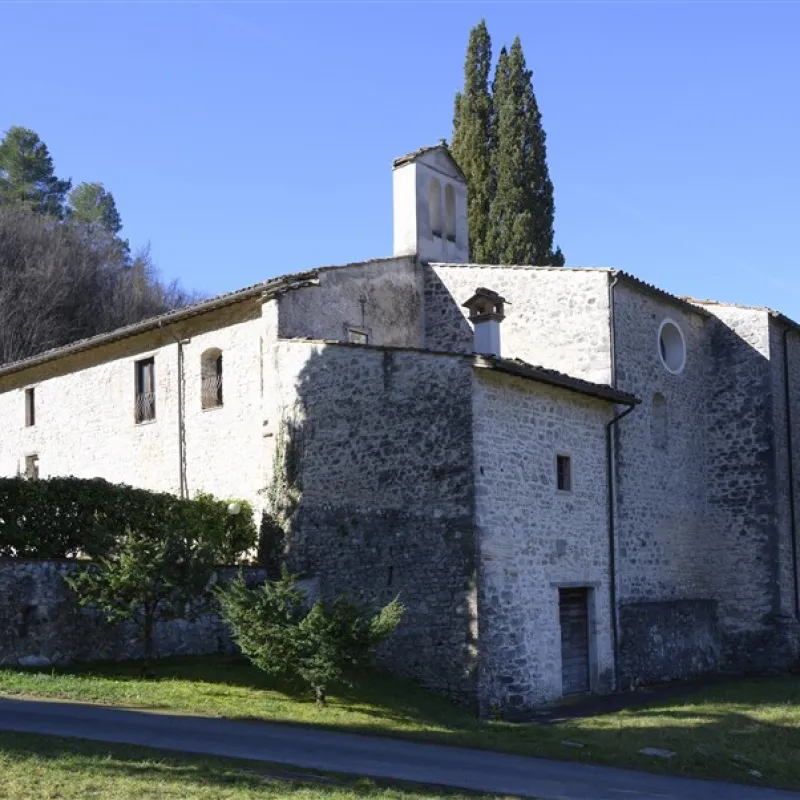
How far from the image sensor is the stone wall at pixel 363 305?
851 inches

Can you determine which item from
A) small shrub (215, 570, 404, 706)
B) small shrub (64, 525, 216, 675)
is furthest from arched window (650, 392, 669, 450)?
small shrub (64, 525, 216, 675)

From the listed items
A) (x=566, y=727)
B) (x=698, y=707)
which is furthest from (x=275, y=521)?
(x=698, y=707)

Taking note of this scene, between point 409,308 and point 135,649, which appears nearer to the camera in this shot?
point 135,649

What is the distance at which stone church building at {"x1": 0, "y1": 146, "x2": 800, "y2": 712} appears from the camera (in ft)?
59.5

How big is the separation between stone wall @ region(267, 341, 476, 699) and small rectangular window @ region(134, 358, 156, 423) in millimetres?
5019

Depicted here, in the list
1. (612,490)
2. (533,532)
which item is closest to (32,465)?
(533,532)

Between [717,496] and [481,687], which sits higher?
[717,496]

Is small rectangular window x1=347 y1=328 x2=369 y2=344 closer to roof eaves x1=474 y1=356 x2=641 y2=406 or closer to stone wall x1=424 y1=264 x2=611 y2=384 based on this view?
stone wall x1=424 y1=264 x2=611 y2=384

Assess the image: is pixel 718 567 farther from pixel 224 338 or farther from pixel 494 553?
pixel 224 338

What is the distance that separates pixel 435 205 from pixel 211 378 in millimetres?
7149

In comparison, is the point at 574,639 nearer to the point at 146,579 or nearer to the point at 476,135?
the point at 146,579

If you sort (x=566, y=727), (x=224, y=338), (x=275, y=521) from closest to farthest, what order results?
(x=566, y=727), (x=275, y=521), (x=224, y=338)

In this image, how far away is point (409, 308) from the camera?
2423 cm

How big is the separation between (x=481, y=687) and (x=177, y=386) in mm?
10751
